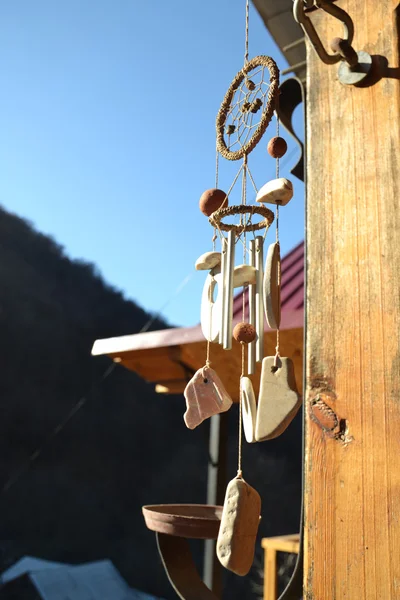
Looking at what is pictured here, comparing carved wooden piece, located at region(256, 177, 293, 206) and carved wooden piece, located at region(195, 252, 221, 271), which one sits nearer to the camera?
carved wooden piece, located at region(256, 177, 293, 206)

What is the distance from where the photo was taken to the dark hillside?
12266mm

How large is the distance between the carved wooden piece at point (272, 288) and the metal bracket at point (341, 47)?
23 cm

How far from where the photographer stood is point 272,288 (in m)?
0.70

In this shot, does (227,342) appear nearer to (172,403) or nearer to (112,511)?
(112,511)

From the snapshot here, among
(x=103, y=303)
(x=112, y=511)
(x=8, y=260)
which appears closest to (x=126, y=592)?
(x=112, y=511)

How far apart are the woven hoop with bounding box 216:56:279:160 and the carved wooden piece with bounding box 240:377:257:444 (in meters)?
0.35

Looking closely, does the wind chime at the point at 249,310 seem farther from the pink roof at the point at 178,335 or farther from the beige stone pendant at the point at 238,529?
the pink roof at the point at 178,335

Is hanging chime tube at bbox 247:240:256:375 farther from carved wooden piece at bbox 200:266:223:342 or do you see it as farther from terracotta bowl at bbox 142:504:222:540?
terracotta bowl at bbox 142:504:222:540

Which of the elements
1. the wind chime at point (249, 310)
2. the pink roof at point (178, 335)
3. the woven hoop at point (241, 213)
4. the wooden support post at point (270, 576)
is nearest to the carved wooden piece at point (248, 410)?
the wind chime at point (249, 310)

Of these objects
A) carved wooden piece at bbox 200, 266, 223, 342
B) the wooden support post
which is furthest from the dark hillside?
carved wooden piece at bbox 200, 266, 223, 342

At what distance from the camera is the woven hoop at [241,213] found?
76 cm

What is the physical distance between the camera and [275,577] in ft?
8.13

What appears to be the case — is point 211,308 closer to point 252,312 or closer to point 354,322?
point 252,312

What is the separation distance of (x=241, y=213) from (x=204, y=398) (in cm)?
29
